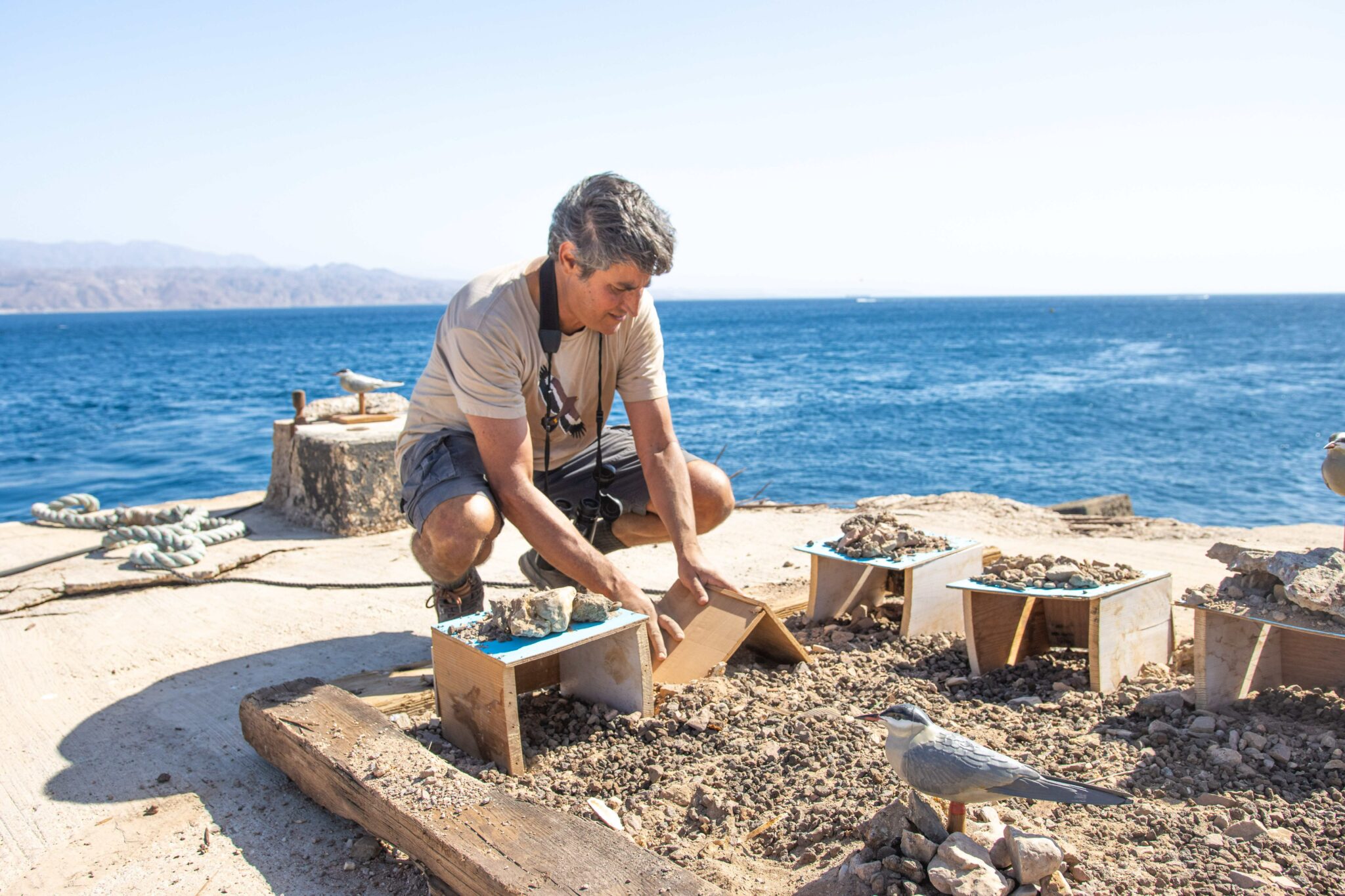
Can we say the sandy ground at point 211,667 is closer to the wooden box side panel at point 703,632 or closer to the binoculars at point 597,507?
the binoculars at point 597,507

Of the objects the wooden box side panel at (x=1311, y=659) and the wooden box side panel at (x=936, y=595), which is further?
the wooden box side panel at (x=936, y=595)

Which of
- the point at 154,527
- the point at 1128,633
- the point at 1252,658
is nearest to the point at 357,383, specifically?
the point at 154,527

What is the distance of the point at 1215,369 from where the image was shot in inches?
1298

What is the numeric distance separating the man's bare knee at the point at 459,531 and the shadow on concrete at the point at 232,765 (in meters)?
0.70

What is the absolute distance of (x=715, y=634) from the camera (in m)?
3.16

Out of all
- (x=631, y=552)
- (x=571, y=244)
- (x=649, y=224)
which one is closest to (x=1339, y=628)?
(x=649, y=224)

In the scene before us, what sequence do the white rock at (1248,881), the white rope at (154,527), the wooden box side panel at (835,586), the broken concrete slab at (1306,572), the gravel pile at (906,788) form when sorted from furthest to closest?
the white rope at (154,527) < the wooden box side panel at (835,586) < the broken concrete slab at (1306,572) < the gravel pile at (906,788) < the white rock at (1248,881)

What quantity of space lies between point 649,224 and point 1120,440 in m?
17.9

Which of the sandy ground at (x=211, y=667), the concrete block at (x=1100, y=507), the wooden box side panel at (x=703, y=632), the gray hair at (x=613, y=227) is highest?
the gray hair at (x=613, y=227)

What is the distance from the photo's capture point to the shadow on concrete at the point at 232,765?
2238 mm

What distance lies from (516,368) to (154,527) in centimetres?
392

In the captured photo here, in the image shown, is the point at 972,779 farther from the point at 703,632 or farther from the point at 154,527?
the point at 154,527

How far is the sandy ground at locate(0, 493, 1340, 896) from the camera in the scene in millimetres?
2287

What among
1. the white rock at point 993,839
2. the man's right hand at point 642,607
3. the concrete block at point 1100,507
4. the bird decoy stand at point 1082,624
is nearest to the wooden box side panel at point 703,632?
the man's right hand at point 642,607
